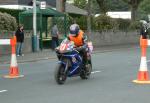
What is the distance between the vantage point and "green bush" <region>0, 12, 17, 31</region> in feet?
96.7

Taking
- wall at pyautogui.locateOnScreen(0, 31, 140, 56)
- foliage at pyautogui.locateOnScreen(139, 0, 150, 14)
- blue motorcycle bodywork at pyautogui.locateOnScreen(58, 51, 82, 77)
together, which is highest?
foliage at pyautogui.locateOnScreen(139, 0, 150, 14)

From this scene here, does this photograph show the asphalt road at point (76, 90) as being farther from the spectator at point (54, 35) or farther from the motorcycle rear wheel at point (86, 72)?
the spectator at point (54, 35)

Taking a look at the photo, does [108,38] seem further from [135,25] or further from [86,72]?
[86,72]

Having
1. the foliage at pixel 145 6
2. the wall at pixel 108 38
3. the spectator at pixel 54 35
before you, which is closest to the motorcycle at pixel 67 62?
the wall at pixel 108 38

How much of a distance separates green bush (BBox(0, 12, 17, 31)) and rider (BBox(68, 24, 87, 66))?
48.0ft

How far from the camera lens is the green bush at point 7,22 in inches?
1161

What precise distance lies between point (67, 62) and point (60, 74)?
44cm

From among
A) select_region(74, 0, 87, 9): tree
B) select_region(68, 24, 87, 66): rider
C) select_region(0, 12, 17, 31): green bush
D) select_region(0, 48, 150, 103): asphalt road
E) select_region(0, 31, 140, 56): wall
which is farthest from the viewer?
select_region(74, 0, 87, 9): tree

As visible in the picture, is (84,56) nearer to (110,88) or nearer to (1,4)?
(110,88)

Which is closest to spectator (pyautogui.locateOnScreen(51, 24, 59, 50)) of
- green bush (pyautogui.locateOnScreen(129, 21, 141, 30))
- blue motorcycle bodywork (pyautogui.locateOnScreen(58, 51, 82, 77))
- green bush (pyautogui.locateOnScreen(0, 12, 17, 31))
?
green bush (pyautogui.locateOnScreen(0, 12, 17, 31))

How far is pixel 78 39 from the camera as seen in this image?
1530 cm

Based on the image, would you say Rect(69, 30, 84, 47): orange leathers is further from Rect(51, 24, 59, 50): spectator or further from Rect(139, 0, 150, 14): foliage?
Rect(139, 0, 150, 14): foliage

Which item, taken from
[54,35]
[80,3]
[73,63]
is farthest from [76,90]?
[80,3]

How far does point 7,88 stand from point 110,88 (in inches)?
101
